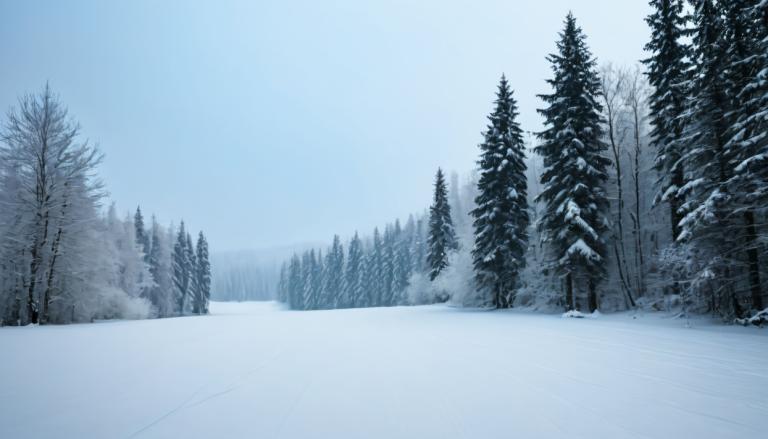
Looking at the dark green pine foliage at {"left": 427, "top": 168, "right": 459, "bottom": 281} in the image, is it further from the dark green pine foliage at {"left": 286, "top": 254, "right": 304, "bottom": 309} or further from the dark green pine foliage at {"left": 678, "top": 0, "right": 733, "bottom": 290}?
the dark green pine foliage at {"left": 286, "top": 254, "right": 304, "bottom": 309}

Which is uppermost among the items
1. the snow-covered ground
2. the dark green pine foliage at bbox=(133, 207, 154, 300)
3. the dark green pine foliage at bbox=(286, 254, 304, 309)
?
the dark green pine foliage at bbox=(133, 207, 154, 300)

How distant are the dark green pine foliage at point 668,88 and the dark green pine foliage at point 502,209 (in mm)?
7681

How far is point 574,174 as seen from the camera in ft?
60.7

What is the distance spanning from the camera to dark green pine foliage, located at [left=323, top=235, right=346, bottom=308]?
6738 centimetres

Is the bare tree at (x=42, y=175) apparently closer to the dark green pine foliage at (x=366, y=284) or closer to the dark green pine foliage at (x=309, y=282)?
the dark green pine foliage at (x=366, y=284)

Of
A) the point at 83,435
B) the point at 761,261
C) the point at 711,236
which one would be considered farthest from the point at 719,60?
the point at 83,435

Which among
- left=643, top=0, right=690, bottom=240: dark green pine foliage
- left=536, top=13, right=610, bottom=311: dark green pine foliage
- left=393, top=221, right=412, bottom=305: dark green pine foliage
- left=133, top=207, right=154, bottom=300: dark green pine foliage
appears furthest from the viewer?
left=393, top=221, right=412, bottom=305: dark green pine foliage

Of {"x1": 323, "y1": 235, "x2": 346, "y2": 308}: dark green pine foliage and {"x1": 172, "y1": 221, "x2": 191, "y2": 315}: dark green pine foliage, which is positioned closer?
{"x1": 172, "y1": 221, "x2": 191, "y2": 315}: dark green pine foliage

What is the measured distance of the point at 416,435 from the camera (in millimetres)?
3334

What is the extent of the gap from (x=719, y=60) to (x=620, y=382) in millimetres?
12899

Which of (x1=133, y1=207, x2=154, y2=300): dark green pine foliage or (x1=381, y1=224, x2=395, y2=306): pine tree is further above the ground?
(x1=133, y1=207, x2=154, y2=300): dark green pine foliage

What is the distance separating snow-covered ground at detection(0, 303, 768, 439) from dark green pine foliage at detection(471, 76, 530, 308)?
1377 centimetres

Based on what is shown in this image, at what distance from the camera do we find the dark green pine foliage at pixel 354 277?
62.6 m

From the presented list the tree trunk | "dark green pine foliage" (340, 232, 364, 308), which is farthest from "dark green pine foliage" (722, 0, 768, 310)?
"dark green pine foliage" (340, 232, 364, 308)
